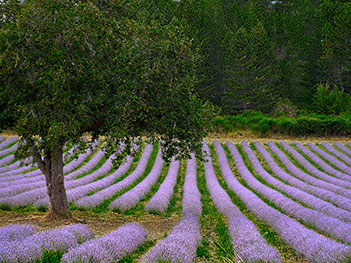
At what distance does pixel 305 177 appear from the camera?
17797 millimetres

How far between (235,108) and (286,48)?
9.74 meters

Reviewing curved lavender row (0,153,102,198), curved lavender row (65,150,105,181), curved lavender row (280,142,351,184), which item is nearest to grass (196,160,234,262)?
curved lavender row (0,153,102,198)

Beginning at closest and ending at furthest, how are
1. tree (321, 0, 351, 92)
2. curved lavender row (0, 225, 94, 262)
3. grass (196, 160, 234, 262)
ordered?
curved lavender row (0, 225, 94, 262), grass (196, 160, 234, 262), tree (321, 0, 351, 92)

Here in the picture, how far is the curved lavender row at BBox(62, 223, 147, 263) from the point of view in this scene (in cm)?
555

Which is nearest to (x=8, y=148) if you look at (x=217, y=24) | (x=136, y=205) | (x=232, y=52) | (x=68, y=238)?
(x=136, y=205)

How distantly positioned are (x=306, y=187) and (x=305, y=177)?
109 inches

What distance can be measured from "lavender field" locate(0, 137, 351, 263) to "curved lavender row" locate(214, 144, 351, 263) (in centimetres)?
2

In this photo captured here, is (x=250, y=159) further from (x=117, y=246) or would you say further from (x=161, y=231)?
(x=117, y=246)

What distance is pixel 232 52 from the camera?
4275 cm

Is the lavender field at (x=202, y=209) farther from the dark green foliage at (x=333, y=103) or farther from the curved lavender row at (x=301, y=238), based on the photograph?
the dark green foliage at (x=333, y=103)

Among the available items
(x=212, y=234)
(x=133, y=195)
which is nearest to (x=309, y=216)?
(x=212, y=234)

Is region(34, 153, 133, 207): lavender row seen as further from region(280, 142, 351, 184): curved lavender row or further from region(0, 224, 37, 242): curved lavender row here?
region(280, 142, 351, 184): curved lavender row

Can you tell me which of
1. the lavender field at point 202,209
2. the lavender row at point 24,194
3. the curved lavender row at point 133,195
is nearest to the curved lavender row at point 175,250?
the lavender field at point 202,209

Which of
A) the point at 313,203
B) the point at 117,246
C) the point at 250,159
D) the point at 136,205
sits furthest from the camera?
the point at 250,159
